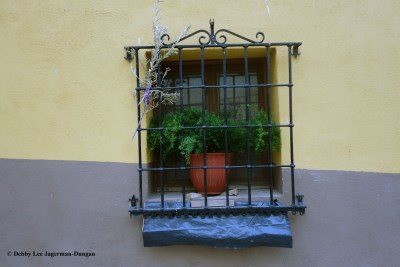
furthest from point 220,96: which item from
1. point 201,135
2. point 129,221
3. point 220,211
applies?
point 129,221

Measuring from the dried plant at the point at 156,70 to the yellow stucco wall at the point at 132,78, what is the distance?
90 mm

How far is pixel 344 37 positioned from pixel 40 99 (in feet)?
8.10

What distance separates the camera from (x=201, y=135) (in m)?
2.96

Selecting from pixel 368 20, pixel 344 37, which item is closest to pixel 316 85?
pixel 344 37

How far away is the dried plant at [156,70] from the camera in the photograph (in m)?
2.82

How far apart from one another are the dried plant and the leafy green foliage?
→ 17 centimetres

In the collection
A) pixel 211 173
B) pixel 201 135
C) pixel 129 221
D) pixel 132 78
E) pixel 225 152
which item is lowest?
pixel 129 221

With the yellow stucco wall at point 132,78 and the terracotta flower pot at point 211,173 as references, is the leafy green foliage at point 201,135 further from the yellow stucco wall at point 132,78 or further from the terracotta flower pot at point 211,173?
the yellow stucco wall at point 132,78

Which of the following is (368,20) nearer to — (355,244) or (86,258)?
(355,244)

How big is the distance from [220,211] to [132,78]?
4.08 ft

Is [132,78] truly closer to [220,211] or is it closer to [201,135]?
[201,135]

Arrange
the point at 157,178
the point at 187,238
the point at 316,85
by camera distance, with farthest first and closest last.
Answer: the point at 157,178 < the point at 316,85 < the point at 187,238

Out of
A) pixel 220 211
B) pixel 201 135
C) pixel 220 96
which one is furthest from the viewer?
pixel 220 96

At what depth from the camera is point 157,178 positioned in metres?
3.33
